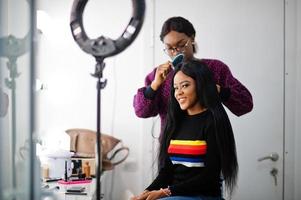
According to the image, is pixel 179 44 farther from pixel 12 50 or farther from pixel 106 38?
pixel 12 50

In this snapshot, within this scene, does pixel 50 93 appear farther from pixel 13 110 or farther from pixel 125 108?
pixel 13 110

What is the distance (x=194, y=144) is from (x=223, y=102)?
203 mm

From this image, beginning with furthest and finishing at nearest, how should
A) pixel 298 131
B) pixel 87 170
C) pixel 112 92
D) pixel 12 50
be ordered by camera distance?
1. pixel 112 92
2. pixel 298 131
3. pixel 87 170
4. pixel 12 50

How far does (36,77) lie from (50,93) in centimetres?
150

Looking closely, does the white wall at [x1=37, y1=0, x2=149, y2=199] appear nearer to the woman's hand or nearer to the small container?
the small container

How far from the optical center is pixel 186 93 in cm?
100

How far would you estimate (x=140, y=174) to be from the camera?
186 centimetres

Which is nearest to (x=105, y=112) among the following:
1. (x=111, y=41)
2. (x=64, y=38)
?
(x=64, y=38)

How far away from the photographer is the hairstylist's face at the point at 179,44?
1103mm

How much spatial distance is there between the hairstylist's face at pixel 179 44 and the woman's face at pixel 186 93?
0.40ft

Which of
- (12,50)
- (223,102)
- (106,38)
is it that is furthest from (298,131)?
(12,50)

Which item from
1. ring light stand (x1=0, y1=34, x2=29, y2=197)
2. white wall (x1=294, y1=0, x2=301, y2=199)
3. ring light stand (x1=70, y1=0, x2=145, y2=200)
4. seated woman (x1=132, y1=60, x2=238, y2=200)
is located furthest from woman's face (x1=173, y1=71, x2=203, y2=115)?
white wall (x1=294, y1=0, x2=301, y2=199)

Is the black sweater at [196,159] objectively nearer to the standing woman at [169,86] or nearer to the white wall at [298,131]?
the standing woman at [169,86]

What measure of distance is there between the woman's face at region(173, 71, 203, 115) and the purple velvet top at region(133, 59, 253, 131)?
0.07 meters
